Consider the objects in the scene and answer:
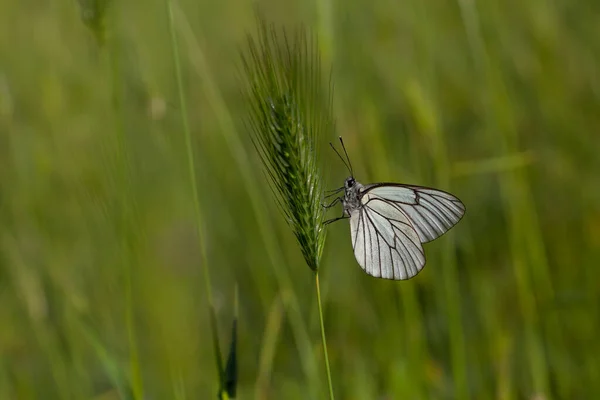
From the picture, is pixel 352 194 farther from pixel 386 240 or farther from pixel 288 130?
pixel 288 130

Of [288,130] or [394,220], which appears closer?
[288,130]

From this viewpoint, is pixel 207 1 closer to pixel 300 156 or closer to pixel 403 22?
pixel 403 22

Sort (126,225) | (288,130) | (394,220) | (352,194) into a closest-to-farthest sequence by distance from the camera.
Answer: (288,130)
(126,225)
(352,194)
(394,220)

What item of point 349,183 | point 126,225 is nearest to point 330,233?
point 349,183

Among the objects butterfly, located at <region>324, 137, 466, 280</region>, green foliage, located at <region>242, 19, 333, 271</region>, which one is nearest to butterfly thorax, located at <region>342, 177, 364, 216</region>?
butterfly, located at <region>324, 137, 466, 280</region>

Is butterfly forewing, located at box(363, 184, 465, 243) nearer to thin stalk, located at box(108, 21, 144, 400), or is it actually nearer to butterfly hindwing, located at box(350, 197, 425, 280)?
butterfly hindwing, located at box(350, 197, 425, 280)

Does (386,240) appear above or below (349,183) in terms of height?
below

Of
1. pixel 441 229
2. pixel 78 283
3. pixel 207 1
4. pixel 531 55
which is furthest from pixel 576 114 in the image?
pixel 207 1
